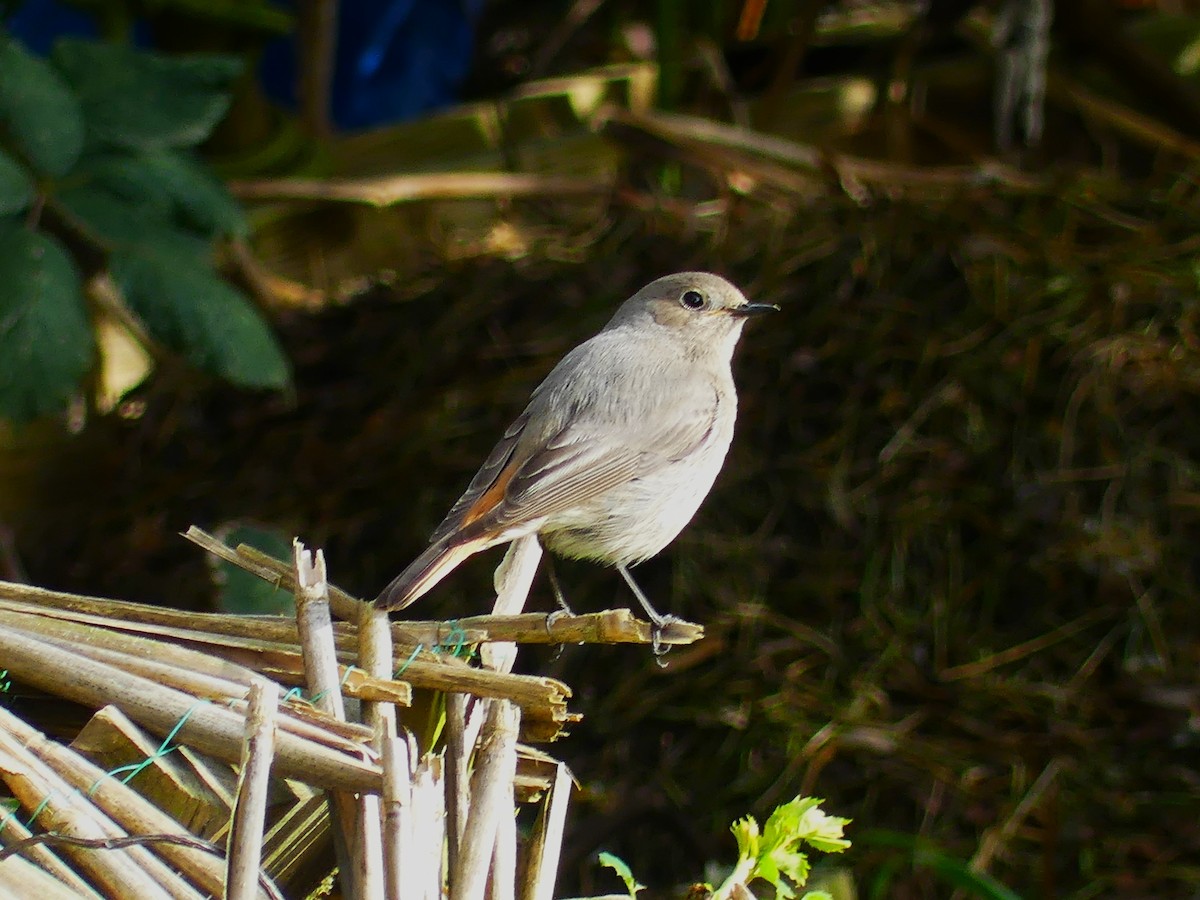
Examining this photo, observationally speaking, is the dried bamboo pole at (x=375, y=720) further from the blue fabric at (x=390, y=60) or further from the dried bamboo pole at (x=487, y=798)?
the blue fabric at (x=390, y=60)

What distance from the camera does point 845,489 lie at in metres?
3.09

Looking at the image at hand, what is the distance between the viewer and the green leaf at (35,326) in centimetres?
239

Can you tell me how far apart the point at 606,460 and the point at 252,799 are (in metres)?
1.14

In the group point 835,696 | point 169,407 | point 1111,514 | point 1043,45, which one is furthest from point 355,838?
point 1043,45

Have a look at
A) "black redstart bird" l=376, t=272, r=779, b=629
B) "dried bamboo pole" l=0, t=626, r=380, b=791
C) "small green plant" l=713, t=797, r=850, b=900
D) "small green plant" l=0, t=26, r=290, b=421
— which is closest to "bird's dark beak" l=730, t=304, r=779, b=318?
"black redstart bird" l=376, t=272, r=779, b=629

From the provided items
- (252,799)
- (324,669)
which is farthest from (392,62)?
(252,799)

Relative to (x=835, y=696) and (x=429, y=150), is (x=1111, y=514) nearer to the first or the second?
(x=835, y=696)

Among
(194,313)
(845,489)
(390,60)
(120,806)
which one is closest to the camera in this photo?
(120,806)

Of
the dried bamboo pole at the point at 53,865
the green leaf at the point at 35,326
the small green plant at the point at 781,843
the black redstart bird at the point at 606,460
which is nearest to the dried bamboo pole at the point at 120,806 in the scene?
the dried bamboo pole at the point at 53,865

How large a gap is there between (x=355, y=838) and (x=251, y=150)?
11.3 feet

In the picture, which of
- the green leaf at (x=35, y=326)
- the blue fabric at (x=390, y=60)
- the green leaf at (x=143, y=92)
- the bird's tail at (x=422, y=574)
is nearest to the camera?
the bird's tail at (x=422, y=574)

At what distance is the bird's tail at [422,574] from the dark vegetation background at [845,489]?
34.2 inches

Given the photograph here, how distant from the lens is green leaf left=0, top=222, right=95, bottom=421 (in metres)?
2.39

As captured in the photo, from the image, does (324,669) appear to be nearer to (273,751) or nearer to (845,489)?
(273,751)
